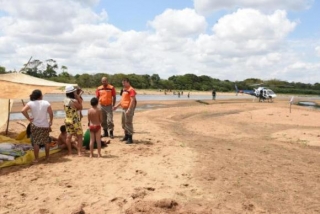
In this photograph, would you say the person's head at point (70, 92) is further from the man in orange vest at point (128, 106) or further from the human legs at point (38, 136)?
the man in orange vest at point (128, 106)

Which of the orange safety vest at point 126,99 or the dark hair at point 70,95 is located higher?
the dark hair at point 70,95

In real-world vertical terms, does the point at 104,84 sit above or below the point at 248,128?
above

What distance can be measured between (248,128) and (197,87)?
292 feet

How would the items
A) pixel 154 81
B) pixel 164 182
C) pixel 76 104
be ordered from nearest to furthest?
pixel 164 182, pixel 76 104, pixel 154 81

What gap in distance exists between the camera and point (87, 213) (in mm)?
5270

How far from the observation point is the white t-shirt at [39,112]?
7.71 meters

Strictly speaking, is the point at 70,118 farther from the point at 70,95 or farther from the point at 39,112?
the point at 39,112

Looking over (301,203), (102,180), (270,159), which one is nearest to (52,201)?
(102,180)

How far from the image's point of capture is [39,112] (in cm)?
774

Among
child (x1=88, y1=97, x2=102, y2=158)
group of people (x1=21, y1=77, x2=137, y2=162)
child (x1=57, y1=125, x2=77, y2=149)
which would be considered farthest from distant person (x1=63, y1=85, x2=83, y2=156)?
child (x1=57, y1=125, x2=77, y2=149)

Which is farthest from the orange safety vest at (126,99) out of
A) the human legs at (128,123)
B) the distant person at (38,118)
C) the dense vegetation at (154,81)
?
the dense vegetation at (154,81)

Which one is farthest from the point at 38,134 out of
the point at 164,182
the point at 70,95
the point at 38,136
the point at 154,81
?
the point at 154,81

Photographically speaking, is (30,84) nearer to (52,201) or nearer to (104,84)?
(104,84)

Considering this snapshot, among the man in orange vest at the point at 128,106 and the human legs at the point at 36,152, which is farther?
the man in orange vest at the point at 128,106
